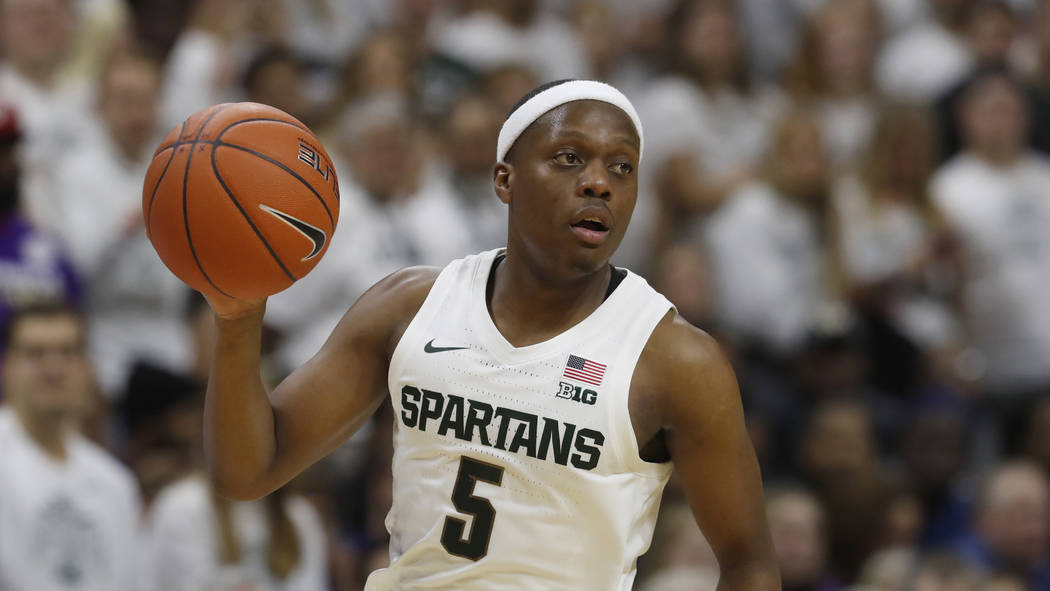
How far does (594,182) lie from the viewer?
3.23 metres

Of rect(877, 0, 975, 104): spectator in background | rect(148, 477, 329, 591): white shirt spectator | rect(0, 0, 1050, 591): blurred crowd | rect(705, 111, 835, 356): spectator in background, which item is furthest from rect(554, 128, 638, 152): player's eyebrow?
rect(877, 0, 975, 104): spectator in background

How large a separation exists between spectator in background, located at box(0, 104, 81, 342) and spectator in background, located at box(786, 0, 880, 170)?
15.3 feet

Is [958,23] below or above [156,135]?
above

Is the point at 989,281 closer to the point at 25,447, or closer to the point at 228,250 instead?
the point at 25,447

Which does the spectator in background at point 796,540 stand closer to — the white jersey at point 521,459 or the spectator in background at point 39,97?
the white jersey at point 521,459

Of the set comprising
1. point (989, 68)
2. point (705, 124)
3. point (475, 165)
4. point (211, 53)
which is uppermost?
point (989, 68)

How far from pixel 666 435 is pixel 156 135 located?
4.84 metres

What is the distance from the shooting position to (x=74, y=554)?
612 cm

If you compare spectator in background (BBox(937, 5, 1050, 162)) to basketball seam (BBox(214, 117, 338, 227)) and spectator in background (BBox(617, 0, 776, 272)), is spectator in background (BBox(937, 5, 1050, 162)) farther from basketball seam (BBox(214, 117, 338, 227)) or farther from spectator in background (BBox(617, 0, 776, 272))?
basketball seam (BBox(214, 117, 338, 227))

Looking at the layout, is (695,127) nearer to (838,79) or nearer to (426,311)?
(838,79)

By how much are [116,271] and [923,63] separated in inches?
215

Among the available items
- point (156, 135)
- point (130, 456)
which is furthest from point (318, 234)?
point (156, 135)

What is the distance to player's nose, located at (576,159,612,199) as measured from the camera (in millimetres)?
3229

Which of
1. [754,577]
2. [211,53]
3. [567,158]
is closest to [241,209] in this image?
[567,158]
